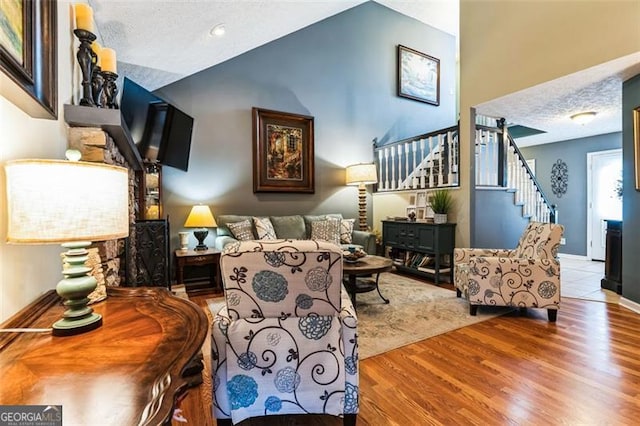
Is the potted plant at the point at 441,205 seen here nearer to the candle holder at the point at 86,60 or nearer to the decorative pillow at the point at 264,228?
the decorative pillow at the point at 264,228

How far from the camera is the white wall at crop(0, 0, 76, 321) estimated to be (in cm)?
97

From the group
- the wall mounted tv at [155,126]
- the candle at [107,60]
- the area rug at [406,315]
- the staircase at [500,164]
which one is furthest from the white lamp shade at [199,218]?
the staircase at [500,164]

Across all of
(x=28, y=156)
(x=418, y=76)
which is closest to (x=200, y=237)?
(x=28, y=156)

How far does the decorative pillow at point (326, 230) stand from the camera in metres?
4.74

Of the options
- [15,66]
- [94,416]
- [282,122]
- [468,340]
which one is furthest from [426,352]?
[282,122]

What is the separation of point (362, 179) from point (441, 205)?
4.51 ft

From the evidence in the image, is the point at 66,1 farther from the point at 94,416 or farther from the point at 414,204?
the point at 414,204

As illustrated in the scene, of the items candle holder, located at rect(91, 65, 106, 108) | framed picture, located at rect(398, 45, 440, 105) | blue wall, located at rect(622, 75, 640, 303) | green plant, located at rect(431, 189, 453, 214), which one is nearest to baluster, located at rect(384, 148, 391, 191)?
green plant, located at rect(431, 189, 453, 214)

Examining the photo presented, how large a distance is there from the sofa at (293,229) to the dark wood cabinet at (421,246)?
0.45m

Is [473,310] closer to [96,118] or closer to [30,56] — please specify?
[96,118]

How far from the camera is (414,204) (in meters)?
4.95

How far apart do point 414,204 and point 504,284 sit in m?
2.18

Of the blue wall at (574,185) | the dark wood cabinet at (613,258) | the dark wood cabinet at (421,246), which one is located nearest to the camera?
the dark wood cabinet at (613,258)

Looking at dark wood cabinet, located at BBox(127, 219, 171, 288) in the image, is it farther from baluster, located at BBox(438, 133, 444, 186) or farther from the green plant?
baluster, located at BBox(438, 133, 444, 186)
